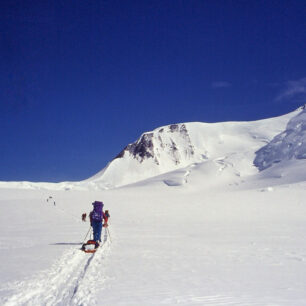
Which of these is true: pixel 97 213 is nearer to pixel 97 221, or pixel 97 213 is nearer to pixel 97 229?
pixel 97 221

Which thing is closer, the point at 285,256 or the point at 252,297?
the point at 252,297

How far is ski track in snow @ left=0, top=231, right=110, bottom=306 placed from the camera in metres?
5.75

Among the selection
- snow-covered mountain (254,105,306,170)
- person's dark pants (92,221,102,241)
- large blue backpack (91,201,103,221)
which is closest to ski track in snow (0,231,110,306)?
person's dark pants (92,221,102,241)

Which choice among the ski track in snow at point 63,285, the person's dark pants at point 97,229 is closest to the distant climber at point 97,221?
the person's dark pants at point 97,229

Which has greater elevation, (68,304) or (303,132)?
(303,132)

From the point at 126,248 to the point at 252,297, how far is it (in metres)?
6.23

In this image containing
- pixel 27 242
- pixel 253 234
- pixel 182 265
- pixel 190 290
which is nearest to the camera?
pixel 190 290

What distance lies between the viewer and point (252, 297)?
18.8 ft

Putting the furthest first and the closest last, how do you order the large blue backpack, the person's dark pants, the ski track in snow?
the large blue backpack < the person's dark pants < the ski track in snow

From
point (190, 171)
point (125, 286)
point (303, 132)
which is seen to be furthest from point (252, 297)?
point (190, 171)

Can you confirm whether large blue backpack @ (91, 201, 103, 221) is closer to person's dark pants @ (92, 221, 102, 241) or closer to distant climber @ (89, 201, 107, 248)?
distant climber @ (89, 201, 107, 248)

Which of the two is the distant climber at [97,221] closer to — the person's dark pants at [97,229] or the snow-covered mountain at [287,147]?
the person's dark pants at [97,229]

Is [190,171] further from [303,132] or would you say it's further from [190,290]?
[190,290]

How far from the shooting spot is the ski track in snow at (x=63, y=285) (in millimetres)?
5750
